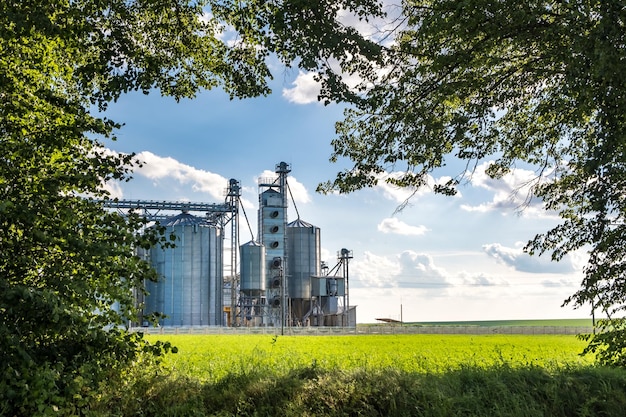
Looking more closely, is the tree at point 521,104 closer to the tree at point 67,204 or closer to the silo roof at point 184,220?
the tree at point 67,204

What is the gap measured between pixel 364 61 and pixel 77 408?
7.73 metres

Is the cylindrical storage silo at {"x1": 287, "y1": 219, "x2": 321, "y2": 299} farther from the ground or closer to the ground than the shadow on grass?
farther from the ground

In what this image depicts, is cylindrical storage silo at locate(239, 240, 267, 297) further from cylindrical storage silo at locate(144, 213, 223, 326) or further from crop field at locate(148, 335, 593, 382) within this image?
crop field at locate(148, 335, 593, 382)

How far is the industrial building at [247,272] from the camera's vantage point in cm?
5450

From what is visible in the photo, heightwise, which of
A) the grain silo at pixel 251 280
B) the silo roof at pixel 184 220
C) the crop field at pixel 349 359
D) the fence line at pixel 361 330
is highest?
the silo roof at pixel 184 220

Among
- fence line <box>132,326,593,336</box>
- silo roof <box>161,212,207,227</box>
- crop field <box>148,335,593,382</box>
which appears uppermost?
silo roof <box>161,212,207,227</box>

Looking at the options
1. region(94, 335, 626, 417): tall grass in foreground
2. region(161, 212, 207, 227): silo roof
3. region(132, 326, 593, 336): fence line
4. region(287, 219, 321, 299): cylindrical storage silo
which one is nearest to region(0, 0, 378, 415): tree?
region(94, 335, 626, 417): tall grass in foreground

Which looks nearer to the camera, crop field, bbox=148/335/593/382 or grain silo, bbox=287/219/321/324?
crop field, bbox=148/335/593/382

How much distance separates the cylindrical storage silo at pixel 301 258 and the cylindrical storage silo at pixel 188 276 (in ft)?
29.2

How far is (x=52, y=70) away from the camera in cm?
958

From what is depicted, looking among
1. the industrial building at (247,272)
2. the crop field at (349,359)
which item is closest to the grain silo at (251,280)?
the industrial building at (247,272)

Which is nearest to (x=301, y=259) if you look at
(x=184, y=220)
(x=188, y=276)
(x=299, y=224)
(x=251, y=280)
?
(x=299, y=224)

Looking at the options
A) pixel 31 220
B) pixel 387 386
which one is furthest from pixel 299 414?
pixel 31 220

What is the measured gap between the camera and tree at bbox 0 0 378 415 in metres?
6.45
